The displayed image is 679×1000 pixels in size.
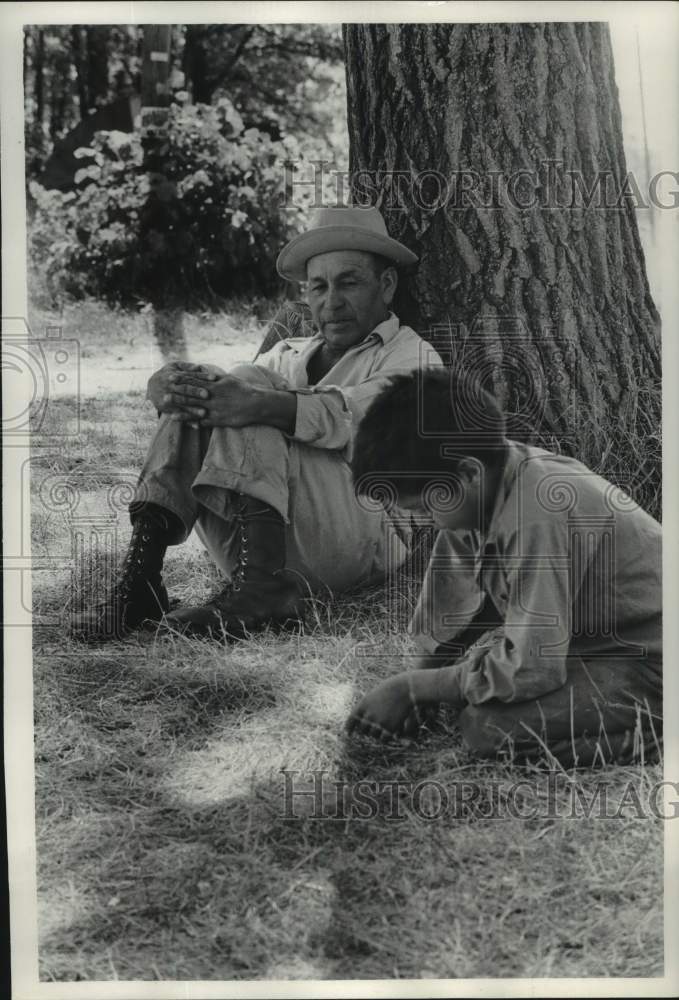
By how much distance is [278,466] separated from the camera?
2807mm

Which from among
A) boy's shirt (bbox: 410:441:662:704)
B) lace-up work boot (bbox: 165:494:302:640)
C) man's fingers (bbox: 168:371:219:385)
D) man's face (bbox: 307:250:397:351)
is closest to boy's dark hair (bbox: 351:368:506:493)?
boy's shirt (bbox: 410:441:662:704)

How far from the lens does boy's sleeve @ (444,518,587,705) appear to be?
272 centimetres

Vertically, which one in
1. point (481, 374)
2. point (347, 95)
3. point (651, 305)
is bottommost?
point (481, 374)

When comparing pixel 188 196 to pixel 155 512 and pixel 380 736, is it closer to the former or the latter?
pixel 155 512

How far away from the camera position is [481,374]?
2.80 metres

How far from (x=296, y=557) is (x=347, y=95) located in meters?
1.40

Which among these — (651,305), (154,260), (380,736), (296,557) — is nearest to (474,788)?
(380,736)

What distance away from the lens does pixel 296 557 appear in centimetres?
282

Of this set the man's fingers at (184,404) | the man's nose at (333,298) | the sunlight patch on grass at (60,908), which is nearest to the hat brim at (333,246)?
the man's nose at (333,298)

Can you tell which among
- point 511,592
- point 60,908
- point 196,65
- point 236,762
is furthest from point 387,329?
point 60,908

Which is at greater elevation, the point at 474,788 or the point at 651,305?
the point at 651,305

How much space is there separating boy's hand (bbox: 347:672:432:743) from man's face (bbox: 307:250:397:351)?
3.43 feet

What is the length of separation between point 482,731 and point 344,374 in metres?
1.13

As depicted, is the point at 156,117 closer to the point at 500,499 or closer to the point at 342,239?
the point at 342,239
